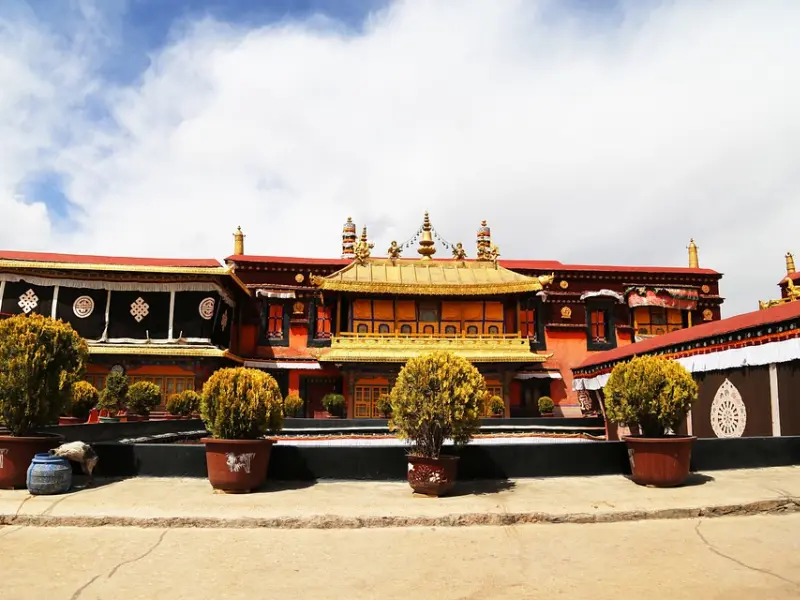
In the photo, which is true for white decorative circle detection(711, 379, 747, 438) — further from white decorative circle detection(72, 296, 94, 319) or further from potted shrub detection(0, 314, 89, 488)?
white decorative circle detection(72, 296, 94, 319)

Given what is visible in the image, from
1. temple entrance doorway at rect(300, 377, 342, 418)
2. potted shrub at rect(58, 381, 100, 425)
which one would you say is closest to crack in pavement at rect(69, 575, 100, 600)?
potted shrub at rect(58, 381, 100, 425)

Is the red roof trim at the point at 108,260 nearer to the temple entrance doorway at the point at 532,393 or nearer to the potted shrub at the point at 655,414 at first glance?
the temple entrance doorway at the point at 532,393

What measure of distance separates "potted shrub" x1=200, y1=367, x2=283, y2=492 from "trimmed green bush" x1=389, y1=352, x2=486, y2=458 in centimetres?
187

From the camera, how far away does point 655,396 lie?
892cm

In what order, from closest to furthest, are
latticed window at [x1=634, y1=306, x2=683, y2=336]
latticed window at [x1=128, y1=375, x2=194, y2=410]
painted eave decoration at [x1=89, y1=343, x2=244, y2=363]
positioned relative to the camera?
painted eave decoration at [x1=89, y1=343, x2=244, y2=363], latticed window at [x1=128, y1=375, x2=194, y2=410], latticed window at [x1=634, y1=306, x2=683, y2=336]

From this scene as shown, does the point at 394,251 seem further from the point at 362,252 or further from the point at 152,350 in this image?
the point at 152,350

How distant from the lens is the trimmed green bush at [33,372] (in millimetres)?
8938

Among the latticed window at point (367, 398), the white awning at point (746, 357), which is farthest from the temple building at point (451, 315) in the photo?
the white awning at point (746, 357)

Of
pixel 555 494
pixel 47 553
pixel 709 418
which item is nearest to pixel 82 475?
pixel 47 553

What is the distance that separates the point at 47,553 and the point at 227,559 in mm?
1781

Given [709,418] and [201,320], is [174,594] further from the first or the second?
[201,320]

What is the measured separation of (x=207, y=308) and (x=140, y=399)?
305 inches

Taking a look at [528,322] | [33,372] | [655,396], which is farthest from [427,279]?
[33,372]

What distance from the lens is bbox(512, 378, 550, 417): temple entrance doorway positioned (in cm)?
3041
